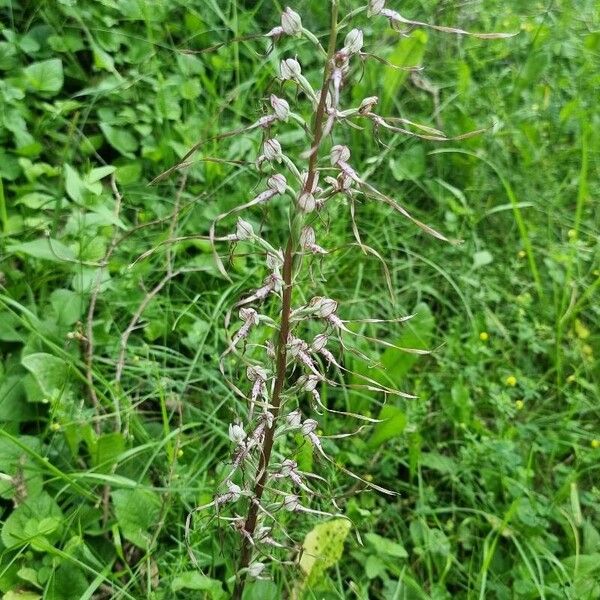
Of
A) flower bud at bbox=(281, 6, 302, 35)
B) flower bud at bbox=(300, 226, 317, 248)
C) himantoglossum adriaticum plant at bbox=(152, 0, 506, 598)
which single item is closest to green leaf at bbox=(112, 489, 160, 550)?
himantoglossum adriaticum plant at bbox=(152, 0, 506, 598)

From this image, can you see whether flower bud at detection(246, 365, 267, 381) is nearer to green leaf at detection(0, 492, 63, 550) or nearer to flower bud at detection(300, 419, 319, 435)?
flower bud at detection(300, 419, 319, 435)

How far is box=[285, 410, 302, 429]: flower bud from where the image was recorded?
1405 mm

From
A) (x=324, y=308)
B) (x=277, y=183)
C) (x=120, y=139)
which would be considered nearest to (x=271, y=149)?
(x=277, y=183)

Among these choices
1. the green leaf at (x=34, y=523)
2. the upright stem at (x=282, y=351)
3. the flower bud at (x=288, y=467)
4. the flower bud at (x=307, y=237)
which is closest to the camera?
the upright stem at (x=282, y=351)

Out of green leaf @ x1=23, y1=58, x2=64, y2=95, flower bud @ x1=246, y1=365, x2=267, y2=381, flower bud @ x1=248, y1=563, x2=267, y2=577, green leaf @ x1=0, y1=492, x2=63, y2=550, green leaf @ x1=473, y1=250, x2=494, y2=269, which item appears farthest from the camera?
green leaf @ x1=473, y1=250, x2=494, y2=269

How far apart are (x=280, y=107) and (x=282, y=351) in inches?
16.6

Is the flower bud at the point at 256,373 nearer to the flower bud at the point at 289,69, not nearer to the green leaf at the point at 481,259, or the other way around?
the flower bud at the point at 289,69

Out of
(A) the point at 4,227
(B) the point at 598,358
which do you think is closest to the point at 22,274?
(A) the point at 4,227

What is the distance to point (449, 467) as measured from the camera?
7.08 ft

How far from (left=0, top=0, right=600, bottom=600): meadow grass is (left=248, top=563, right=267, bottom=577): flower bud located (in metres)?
0.07

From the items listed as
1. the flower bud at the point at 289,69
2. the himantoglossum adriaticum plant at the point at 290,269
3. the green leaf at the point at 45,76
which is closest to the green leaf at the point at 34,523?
the himantoglossum adriaticum plant at the point at 290,269

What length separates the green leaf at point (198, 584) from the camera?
1606 mm

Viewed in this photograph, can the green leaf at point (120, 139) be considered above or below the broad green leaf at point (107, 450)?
above

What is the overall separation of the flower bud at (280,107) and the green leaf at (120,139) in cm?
152
